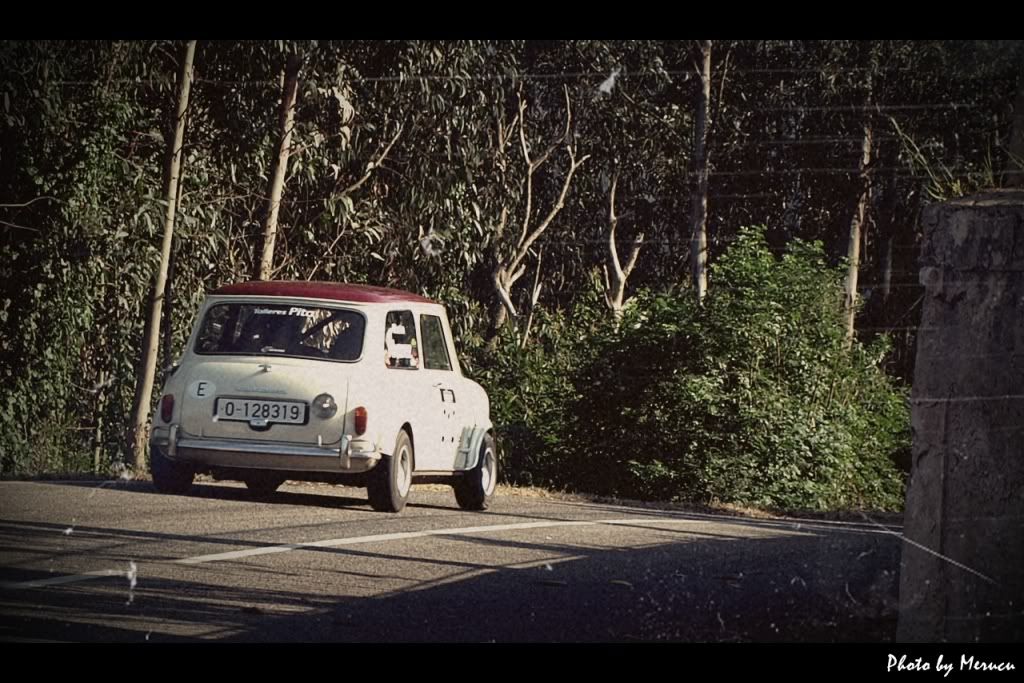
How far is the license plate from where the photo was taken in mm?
13297

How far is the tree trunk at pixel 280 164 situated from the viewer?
76.9ft

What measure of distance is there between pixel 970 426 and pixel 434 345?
948cm

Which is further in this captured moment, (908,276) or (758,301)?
(908,276)

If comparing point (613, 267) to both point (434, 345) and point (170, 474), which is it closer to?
point (434, 345)

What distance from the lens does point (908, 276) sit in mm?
43469

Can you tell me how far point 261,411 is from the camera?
43.8 feet

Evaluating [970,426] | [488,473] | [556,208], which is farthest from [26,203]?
[970,426]

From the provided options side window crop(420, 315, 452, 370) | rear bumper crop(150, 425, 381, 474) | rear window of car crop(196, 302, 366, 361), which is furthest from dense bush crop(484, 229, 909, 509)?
rear bumper crop(150, 425, 381, 474)

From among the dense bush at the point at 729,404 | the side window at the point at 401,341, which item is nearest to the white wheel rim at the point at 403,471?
the side window at the point at 401,341

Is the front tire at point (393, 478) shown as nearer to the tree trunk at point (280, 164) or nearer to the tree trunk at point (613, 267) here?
the tree trunk at point (280, 164)
